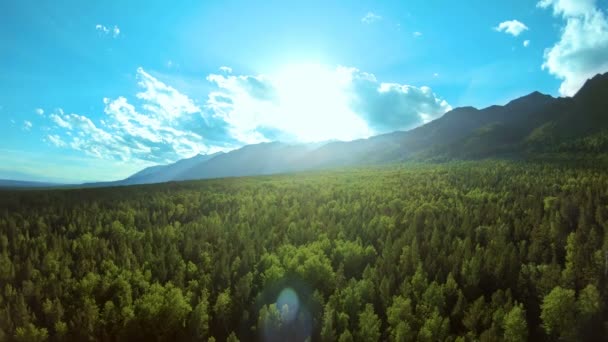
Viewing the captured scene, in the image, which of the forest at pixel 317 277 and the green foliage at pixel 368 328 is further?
the forest at pixel 317 277

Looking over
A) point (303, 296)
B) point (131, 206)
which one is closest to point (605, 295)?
point (303, 296)

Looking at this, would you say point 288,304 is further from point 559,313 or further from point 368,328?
point 559,313

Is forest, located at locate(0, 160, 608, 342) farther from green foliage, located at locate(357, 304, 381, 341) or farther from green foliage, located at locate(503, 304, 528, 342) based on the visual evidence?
green foliage, located at locate(357, 304, 381, 341)

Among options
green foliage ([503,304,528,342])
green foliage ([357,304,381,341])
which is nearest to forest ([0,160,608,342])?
green foliage ([503,304,528,342])

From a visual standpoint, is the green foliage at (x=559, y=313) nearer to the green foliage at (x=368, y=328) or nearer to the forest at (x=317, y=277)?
the forest at (x=317, y=277)

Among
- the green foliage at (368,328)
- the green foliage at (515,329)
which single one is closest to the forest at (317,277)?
the green foliage at (515,329)

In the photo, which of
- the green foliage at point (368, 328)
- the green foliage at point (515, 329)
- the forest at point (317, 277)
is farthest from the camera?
the forest at point (317, 277)

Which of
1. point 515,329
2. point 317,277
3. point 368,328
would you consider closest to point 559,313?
point 515,329

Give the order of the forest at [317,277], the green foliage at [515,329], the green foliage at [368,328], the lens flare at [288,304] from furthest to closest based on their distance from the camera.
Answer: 1. the lens flare at [288,304]
2. the forest at [317,277]
3. the green foliage at [368,328]
4. the green foliage at [515,329]
